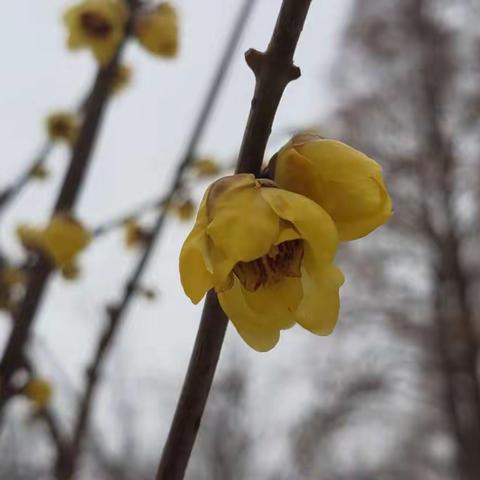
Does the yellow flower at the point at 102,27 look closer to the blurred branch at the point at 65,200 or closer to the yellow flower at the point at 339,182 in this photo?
the blurred branch at the point at 65,200

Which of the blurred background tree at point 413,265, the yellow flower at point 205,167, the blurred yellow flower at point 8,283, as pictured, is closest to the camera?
the blurred yellow flower at point 8,283

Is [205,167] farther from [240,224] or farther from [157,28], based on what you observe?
[240,224]

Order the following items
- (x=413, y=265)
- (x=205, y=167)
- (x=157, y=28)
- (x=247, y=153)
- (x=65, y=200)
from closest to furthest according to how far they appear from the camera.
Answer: (x=247, y=153)
(x=65, y=200)
(x=157, y=28)
(x=205, y=167)
(x=413, y=265)

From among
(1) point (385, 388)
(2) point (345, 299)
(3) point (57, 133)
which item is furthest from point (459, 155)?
(3) point (57, 133)

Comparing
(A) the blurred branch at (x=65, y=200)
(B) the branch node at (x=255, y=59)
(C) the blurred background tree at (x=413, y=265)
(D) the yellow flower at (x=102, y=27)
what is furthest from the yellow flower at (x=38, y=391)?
(C) the blurred background tree at (x=413, y=265)

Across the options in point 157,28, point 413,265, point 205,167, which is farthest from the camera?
point 413,265

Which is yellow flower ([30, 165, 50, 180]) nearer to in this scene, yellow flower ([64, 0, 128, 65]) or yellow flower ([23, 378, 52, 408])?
yellow flower ([64, 0, 128, 65])

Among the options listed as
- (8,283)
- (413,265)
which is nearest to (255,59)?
(8,283)
